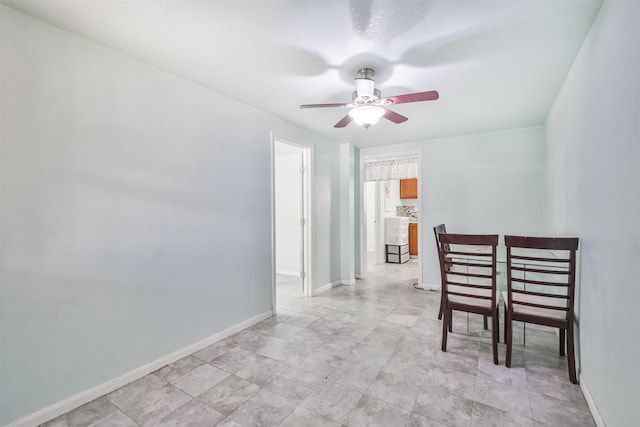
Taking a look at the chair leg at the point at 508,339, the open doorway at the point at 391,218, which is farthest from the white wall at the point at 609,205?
the open doorway at the point at 391,218

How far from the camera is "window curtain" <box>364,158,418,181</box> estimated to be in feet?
17.6

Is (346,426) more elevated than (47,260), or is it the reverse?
(47,260)

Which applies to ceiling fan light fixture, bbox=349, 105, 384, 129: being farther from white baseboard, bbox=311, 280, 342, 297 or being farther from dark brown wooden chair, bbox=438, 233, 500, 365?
white baseboard, bbox=311, 280, 342, 297

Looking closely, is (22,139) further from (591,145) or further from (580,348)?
(580,348)

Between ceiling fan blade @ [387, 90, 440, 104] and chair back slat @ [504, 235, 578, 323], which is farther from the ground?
ceiling fan blade @ [387, 90, 440, 104]

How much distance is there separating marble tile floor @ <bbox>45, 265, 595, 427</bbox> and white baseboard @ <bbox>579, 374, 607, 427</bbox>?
0.12 ft

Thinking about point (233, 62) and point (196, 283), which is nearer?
point (233, 62)

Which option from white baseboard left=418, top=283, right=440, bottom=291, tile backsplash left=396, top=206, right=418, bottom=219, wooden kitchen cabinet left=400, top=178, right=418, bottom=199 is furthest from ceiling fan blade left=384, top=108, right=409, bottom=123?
tile backsplash left=396, top=206, right=418, bottom=219

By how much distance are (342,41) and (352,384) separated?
2296 mm

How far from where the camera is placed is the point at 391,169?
218 inches

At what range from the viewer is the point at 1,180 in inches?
60.8

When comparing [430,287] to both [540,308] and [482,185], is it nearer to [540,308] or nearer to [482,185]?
[482,185]

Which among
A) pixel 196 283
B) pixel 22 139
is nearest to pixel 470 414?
pixel 196 283

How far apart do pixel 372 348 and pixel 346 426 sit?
96cm
